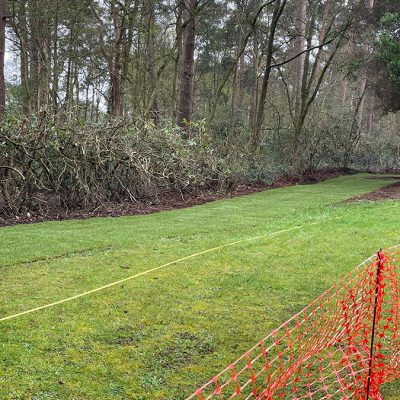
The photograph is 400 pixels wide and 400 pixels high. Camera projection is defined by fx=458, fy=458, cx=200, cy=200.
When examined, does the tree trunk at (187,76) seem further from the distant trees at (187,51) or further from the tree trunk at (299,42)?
the tree trunk at (299,42)

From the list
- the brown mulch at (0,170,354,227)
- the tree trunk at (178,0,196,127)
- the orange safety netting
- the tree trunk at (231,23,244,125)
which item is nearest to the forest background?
the tree trunk at (178,0,196,127)

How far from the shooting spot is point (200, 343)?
347cm

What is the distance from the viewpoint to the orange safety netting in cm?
279

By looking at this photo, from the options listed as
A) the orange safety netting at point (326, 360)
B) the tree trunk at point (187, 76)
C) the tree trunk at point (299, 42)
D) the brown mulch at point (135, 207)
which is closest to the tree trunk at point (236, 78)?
the tree trunk at point (299, 42)

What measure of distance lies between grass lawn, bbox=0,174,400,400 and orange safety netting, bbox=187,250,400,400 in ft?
0.54

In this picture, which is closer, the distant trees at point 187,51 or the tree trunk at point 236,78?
the distant trees at point 187,51

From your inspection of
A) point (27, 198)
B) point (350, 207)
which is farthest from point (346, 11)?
point (27, 198)

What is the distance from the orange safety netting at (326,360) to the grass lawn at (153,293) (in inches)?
6.5

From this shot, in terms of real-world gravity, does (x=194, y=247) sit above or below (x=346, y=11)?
below

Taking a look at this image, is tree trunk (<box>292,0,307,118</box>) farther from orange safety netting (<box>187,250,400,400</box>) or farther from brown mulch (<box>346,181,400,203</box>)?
orange safety netting (<box>187,250,400,400</box>)

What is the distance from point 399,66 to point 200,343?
1330cm

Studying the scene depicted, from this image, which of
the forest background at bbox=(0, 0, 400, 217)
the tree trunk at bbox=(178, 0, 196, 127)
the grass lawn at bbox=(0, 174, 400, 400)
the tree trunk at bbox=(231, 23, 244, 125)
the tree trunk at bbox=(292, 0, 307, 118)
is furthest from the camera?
the tree trunk at bbox=(231, 23, 244, 125)

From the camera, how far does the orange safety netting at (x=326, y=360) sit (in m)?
2.79

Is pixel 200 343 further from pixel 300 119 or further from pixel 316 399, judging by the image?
pixel 300 119
